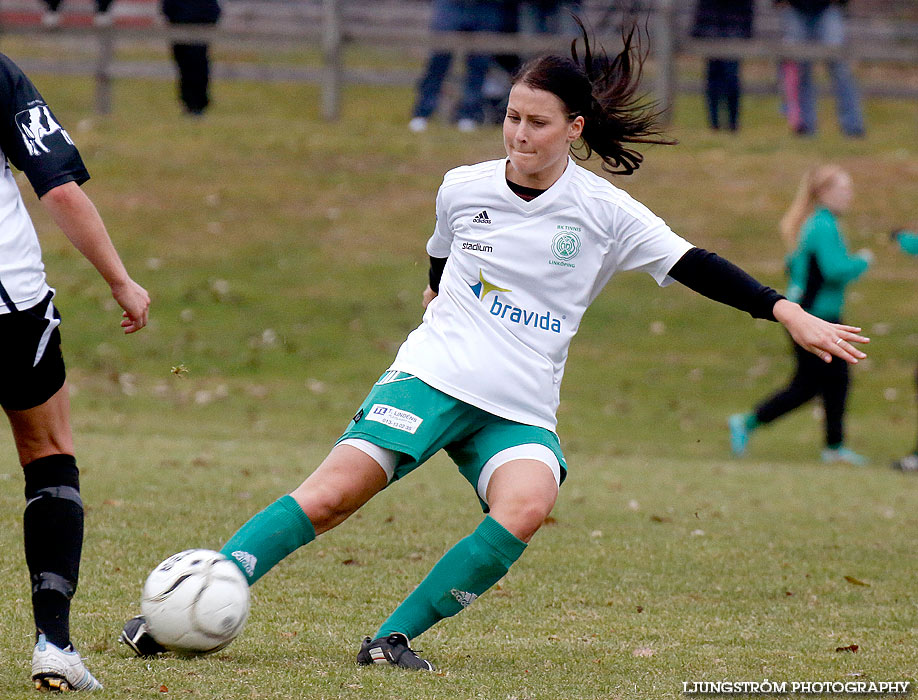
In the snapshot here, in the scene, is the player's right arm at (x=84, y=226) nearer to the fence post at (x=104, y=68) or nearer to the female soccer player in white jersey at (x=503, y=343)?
the female soccer player in white jersey at (x=503, y=343)

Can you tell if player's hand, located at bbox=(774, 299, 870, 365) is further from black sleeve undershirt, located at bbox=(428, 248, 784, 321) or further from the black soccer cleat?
the black soccer cleat

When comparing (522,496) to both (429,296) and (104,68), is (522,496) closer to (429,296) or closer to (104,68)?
(429,296)

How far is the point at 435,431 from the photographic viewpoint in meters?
4.21

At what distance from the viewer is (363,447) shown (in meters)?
4.16

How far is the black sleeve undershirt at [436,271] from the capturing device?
189 inches

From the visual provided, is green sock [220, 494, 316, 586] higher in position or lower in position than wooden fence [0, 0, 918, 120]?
higher

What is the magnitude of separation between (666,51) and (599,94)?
13430 mm

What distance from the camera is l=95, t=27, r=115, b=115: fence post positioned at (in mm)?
17391

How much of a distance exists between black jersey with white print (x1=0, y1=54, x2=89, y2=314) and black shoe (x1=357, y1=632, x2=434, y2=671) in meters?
1.51

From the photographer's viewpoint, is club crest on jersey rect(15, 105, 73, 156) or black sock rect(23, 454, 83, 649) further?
black sock rect(23, 454, 83, 649)

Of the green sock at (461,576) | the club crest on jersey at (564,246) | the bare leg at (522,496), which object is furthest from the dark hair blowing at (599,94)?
the green sock at (461,576)

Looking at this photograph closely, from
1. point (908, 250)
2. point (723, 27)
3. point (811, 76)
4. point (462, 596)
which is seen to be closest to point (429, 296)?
point (462, 596)

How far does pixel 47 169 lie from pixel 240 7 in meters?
20.6

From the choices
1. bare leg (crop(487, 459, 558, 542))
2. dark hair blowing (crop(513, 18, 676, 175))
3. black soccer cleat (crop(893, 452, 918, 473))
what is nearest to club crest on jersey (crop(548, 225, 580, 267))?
dark hair blowing (crop(513, 18, 676, 175))
